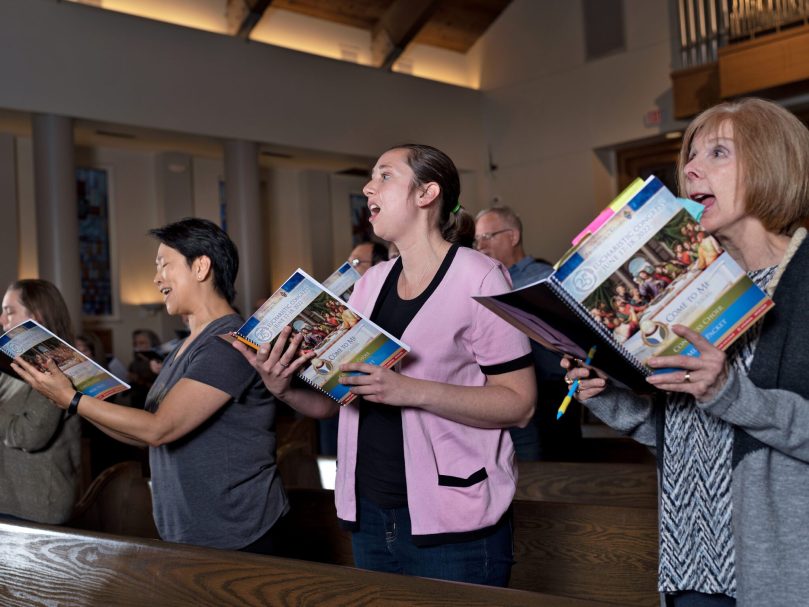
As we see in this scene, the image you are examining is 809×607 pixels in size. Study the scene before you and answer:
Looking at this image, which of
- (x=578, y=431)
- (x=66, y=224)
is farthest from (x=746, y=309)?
(x=66, y=224)

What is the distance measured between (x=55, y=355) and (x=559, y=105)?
10865 millimetres

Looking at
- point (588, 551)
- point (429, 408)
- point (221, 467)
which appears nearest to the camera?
point (429, 408)

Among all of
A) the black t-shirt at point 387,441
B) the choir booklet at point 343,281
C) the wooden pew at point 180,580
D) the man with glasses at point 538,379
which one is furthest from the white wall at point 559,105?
the wooden pew at point 180,580

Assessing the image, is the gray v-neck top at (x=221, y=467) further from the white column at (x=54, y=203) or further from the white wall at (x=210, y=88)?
the white wall at (x=210, y=88)

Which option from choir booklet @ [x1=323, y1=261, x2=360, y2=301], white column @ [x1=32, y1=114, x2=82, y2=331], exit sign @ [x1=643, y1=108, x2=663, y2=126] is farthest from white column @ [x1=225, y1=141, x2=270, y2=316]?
choir booklet @ [x1=323, y1=261, x2=360, y2=301]

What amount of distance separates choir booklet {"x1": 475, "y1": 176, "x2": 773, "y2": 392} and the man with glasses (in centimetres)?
214

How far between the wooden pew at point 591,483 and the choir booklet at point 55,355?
5.73ft

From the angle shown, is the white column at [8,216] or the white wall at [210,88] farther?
the white column at [8,216]

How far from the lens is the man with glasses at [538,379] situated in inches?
150

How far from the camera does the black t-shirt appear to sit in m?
2.00

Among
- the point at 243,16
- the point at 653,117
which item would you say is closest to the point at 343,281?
the point at 243,16

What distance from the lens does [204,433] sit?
7.73 feet

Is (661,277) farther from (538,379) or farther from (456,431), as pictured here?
(538,379)

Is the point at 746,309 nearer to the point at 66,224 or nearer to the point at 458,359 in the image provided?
the point at 458,359
